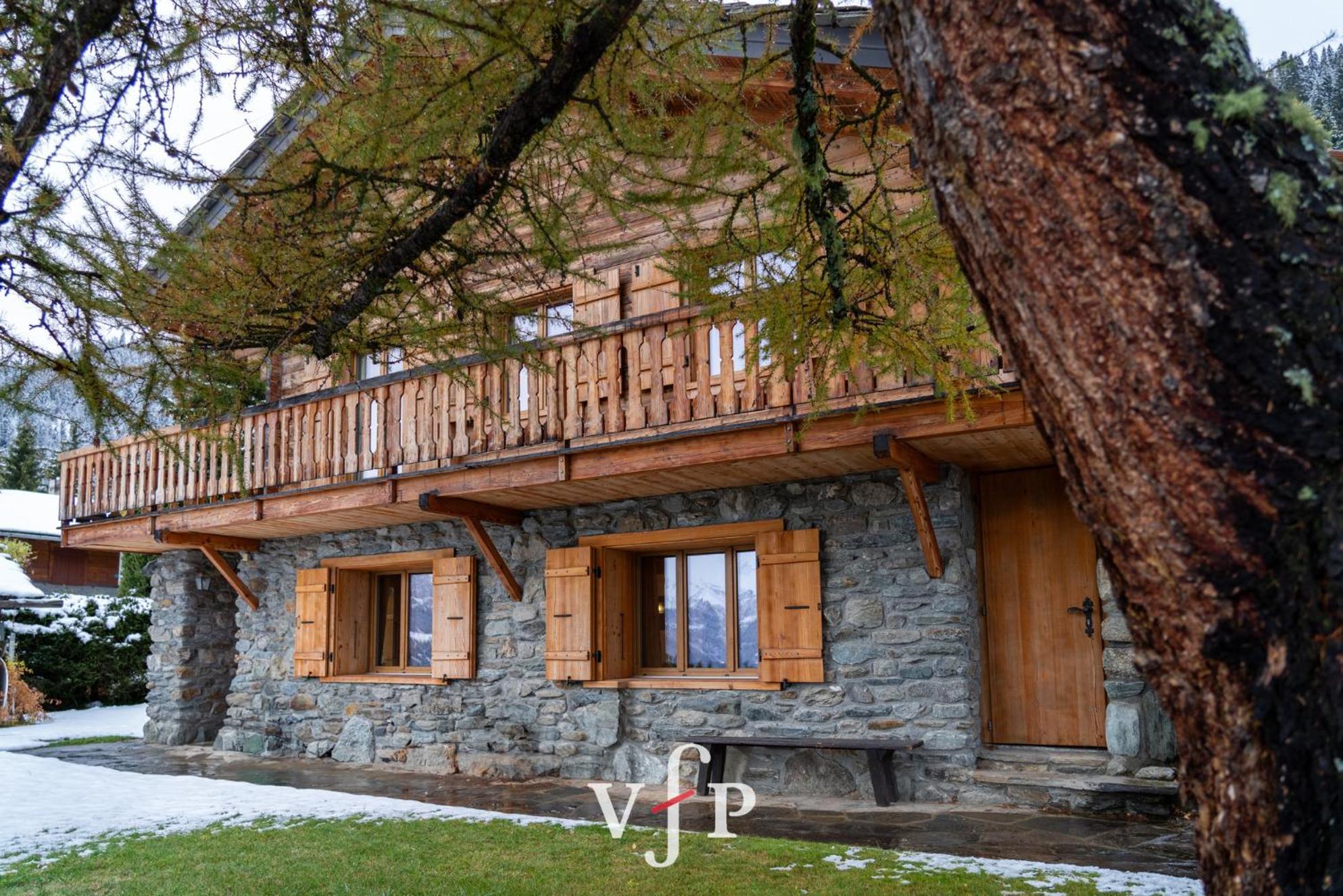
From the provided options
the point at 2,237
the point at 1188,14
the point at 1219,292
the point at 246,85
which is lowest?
the point at 1219,292

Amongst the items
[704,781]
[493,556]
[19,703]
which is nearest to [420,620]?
[493,556]

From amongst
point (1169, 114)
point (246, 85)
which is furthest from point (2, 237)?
point (1169, 114)

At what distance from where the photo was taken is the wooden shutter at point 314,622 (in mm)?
10352

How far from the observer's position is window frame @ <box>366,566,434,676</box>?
1038 centimetres

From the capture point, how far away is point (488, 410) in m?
5.55

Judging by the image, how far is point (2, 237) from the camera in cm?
329

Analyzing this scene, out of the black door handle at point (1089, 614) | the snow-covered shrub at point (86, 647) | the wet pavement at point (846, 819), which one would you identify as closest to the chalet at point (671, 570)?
the black door handle at point (1089, 614)

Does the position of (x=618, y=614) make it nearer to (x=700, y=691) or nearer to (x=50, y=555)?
(x=700, y=691)

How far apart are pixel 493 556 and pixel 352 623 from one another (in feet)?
8.45

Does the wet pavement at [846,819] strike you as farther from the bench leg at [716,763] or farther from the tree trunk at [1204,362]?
the tree trunk at [1204,362]

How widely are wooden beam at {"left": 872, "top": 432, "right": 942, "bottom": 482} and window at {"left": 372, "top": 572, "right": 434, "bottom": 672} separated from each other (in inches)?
201

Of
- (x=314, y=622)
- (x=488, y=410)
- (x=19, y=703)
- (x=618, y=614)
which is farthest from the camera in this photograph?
(x=19, y=703)

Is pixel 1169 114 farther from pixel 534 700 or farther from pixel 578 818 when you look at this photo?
pixel 534 700

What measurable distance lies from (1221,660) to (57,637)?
1837cm
